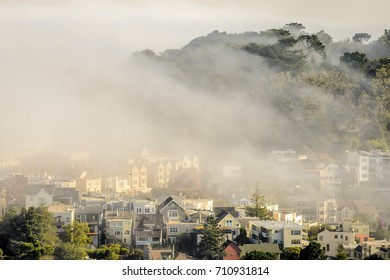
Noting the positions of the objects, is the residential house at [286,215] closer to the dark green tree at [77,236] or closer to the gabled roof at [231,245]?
the gabled roof at [231,245]

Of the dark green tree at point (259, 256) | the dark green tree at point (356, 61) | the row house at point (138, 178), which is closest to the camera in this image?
the dark green tree at point (259, 256)

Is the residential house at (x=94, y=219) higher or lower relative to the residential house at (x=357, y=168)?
lower

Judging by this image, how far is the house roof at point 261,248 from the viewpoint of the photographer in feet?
29.4

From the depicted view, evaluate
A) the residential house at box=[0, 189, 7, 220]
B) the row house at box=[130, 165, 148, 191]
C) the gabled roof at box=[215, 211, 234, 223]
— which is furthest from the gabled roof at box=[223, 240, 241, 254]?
the residential house at box=[0, 189, 7, 220]

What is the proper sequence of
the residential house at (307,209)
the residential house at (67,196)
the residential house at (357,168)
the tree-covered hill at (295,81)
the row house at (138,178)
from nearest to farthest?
the residential house at (67,196) < the residential house at (307,209) < the row house at (138,178) < the residential house at (357,168) < the tree-covered hill at (295,81)

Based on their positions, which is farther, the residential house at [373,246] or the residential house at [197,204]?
the residential house at [197,204]

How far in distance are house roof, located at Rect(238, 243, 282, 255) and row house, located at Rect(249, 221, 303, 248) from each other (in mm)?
38

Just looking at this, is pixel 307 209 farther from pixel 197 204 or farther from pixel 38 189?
pixel 38 189

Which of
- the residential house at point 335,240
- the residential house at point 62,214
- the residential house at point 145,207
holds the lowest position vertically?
the residential house at point 335,240

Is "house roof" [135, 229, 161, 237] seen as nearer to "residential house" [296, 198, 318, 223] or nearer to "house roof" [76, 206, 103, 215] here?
"house roof" [76, 206, 103, 215]

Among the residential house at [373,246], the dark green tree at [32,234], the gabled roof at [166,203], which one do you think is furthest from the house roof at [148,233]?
the residential house at [373,246]

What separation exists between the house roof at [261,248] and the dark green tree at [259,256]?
0.04 metres
